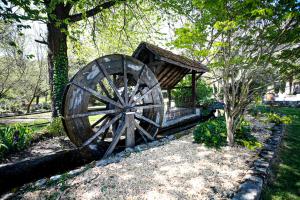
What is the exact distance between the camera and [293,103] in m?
15.4

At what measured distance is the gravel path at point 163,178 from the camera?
Answer: 110 inches

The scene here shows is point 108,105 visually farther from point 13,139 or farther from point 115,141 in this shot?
point 13,139

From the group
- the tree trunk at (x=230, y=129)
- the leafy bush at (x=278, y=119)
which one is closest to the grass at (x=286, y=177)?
the leafy bush at (x=278, y=119)

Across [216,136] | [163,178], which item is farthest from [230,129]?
[163,178]

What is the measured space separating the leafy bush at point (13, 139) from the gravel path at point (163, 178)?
2.13 meters

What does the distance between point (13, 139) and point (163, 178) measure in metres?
4.06

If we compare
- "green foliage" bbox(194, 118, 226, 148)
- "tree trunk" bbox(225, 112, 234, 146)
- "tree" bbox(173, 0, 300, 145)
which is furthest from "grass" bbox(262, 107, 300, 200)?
"green foliage" bbox(194, 118, 226, 148)

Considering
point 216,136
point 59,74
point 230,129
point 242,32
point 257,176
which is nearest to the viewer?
point 257,176

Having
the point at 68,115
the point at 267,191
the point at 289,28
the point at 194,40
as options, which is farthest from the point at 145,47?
the point at 267,191

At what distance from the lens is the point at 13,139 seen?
185 inches

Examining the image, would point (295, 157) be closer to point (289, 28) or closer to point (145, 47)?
point (289, 28)

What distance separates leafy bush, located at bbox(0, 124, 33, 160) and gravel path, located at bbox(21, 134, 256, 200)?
6.99 feet

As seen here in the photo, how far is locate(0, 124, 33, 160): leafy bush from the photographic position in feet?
14.5

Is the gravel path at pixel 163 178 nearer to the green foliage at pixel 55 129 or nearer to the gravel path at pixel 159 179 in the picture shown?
the gravel path at pixel 159 179
